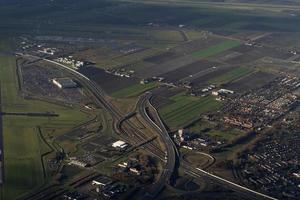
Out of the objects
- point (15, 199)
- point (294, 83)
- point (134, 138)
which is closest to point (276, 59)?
point (294, 83)

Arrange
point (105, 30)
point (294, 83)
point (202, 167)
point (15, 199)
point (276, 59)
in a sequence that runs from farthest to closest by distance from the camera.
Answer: point (105, 30), point (276, 59), point (294, 83), point (202, 167), point (15, 199)

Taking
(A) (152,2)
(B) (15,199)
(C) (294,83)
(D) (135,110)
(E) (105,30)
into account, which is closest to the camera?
(B) (15,199)

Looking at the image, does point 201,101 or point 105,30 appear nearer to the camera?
point 201,101

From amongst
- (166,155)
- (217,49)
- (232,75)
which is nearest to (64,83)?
(232,75)

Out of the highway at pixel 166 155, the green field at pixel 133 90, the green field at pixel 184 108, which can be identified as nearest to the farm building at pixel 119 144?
the highway at pixel 166 155

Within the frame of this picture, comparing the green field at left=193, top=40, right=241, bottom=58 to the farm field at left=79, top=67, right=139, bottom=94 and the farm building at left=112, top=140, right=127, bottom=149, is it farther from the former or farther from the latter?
the farm building at left=112, top=140, right=127, bottom=149

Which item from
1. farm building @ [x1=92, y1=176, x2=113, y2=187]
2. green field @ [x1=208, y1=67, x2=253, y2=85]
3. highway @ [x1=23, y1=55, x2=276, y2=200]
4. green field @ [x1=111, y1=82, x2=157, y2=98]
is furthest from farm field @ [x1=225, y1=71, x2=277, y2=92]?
farm building @ [x1=92, y1=176, x2=113, y2=187]

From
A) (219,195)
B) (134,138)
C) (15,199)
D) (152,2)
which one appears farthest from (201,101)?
(152,2)

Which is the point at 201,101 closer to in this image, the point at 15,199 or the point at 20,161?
the point at 20,161
